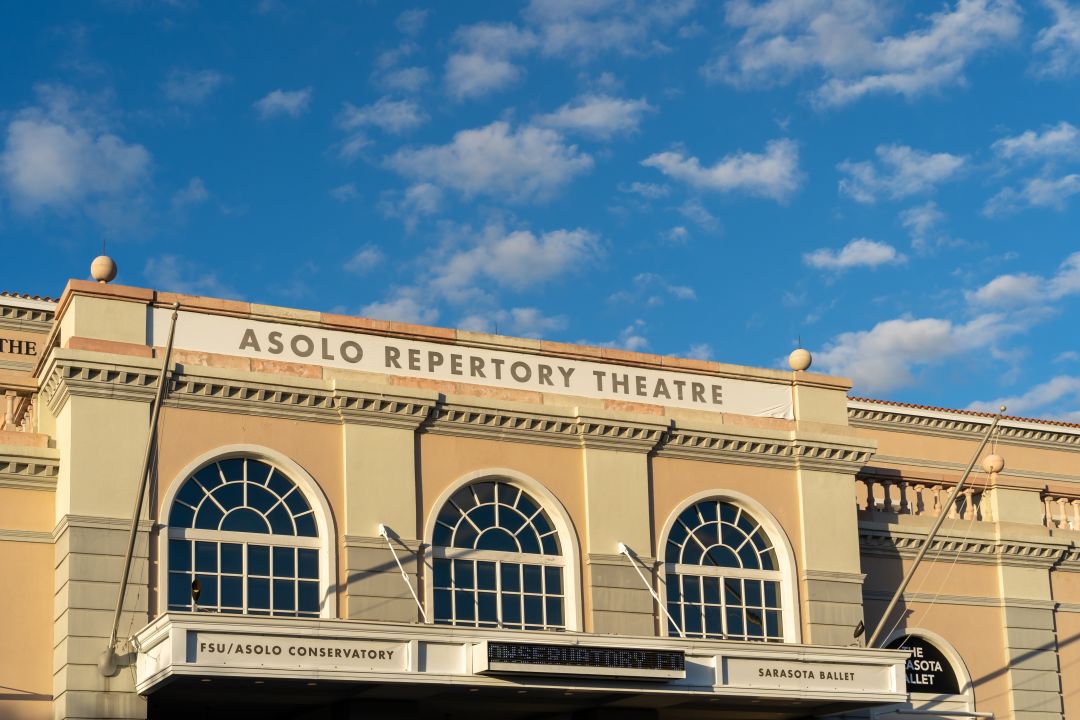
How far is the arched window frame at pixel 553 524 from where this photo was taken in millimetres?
28750

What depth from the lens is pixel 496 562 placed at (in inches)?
1148

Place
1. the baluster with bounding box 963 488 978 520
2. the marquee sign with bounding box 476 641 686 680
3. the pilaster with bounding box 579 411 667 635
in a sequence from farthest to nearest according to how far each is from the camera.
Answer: the baluster with bounding box 963 488 978 520, the pilaster with bounding box 579 411 667 635, the marquee sign with bounding box 476 641 686 680

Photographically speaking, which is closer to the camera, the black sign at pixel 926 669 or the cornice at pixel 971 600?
the black sign at pixel 926 669

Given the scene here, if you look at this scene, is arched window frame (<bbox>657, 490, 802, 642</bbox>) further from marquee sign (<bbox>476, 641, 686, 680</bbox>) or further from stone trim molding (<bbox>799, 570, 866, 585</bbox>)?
marquee sign (<bbox>476, 641, 686, 680</bbox>)

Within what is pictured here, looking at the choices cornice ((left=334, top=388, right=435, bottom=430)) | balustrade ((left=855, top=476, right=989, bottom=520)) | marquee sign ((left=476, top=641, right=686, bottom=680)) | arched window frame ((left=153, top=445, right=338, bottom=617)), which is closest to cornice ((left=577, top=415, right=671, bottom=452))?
cornice ((left=334, top=388, right=435, bottom=430))

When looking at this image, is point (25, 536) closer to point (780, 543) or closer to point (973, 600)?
point (780, 543)

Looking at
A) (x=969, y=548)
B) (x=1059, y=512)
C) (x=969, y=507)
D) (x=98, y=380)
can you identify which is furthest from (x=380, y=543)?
(x=1059, y=512)

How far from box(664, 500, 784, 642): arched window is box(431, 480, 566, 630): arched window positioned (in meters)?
2.39

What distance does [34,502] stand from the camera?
27188mm

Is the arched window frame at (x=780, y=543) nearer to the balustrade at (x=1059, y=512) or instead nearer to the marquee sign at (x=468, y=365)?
the marquee sign at (x=468, y=365)

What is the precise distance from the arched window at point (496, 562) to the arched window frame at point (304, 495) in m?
1.88

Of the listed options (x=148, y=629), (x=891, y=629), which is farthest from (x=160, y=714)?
(x=891, y=629)

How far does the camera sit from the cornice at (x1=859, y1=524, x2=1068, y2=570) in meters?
34.2

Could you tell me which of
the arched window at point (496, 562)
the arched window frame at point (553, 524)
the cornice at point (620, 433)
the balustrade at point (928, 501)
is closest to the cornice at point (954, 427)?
the balustrade at point (928, 501)
